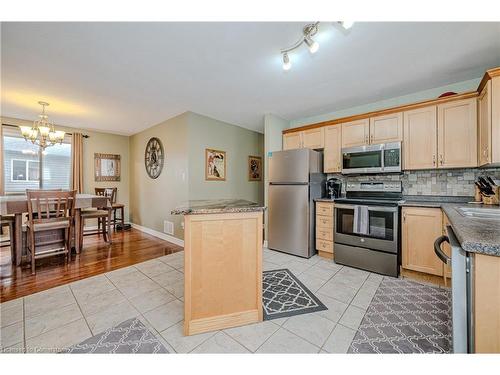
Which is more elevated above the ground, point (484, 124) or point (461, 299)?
point (484, 124)

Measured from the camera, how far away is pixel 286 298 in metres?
2.04

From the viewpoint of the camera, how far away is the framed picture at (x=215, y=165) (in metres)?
3.94

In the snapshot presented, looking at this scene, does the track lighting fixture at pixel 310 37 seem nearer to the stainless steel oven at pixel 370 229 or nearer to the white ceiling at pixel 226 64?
the white ceiling at pixel 226 64

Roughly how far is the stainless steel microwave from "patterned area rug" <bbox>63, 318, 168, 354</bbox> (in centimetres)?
302

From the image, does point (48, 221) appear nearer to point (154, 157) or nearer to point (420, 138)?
point (154, 157)

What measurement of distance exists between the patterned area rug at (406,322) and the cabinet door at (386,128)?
186 cm

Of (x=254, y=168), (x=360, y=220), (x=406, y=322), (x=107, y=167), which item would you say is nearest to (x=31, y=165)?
(x=107, y=167)

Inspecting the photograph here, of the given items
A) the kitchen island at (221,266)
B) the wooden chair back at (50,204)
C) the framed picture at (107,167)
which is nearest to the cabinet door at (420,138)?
the kitchen island at (221,266)

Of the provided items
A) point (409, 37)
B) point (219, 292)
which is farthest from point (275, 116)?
point (219, 292)

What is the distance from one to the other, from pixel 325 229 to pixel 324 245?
25 centimetres

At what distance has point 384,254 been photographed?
256 cm

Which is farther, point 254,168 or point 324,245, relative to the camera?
point 254,168
